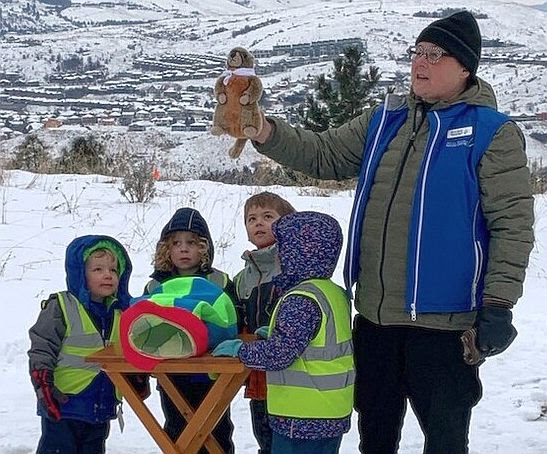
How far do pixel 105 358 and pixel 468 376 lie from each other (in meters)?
1.17

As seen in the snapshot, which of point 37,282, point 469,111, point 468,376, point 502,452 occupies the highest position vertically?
point 469,111

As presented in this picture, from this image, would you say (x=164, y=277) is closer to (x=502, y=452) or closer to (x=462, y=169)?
(x=462, y=169)

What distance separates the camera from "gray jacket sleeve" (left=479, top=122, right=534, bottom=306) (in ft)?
8.09

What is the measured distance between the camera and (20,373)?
4.57 m

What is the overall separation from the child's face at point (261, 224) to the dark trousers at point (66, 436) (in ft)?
3.11

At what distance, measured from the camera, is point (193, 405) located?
134 inches

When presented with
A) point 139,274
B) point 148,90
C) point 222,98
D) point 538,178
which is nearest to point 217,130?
point 222,98

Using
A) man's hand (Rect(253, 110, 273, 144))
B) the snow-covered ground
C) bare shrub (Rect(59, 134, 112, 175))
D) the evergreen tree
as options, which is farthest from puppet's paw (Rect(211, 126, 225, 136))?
the evergreen tree

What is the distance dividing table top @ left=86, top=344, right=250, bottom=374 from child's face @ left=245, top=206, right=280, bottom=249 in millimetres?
769

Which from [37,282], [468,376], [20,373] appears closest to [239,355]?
[468,376]

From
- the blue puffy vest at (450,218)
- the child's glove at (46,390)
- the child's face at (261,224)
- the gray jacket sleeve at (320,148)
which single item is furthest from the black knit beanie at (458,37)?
the child's glove at (46,390)

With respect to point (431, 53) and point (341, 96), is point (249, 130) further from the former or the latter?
point (341, 96)

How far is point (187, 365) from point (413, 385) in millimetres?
727

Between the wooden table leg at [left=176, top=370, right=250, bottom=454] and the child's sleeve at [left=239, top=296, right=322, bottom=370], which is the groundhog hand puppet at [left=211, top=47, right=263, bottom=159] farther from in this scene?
the wooden table leg at [left=176, top=370, right=250, bottom=454]
